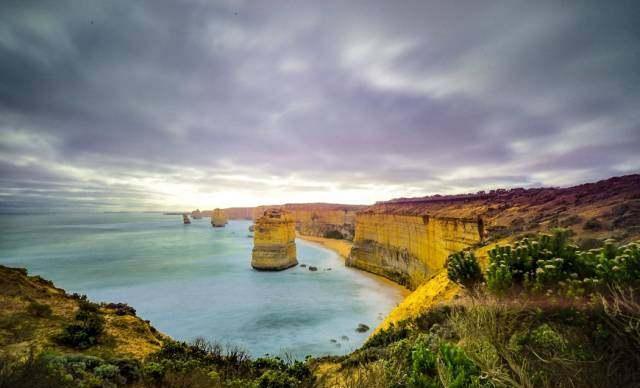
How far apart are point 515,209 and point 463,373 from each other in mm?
19501

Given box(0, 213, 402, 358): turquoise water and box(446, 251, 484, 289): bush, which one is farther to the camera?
box(0, 213, 402, 358): turquoise water

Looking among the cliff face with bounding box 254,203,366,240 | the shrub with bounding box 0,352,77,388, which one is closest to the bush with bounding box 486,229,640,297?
the shrub with bounding box 0,352,77,388

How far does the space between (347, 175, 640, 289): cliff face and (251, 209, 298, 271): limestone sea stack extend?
1201cm

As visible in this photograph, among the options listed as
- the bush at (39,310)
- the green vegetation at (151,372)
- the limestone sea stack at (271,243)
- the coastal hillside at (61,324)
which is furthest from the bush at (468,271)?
the limestone sea stack at (271,243)

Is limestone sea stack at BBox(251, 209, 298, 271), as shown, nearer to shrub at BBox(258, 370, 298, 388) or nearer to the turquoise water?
the turquoise water

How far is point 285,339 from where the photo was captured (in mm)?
15836

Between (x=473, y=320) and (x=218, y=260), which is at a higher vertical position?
(x=473, y=320)

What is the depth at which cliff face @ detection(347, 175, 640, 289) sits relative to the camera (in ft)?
38.8

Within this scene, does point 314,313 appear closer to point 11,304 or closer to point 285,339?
point 285,339

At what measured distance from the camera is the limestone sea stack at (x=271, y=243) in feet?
107

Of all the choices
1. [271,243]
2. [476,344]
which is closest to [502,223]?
[476,344]

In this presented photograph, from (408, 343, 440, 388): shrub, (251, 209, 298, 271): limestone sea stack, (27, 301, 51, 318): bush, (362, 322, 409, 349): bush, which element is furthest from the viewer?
(251, 209, 298, 271): limestone sea stack

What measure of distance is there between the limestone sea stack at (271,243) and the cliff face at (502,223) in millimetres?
12005

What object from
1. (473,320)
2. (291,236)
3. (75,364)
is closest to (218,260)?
(291,236)
